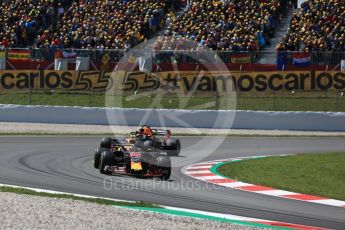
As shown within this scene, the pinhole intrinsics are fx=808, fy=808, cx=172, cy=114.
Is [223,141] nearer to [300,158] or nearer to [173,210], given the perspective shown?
[300,158]

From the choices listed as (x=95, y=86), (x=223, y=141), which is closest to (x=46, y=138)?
(x=223, y=141)

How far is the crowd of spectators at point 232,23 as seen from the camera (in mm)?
31562

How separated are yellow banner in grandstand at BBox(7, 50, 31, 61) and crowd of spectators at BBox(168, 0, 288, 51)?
5.97 m

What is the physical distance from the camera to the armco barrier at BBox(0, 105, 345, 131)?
27281 millimetres

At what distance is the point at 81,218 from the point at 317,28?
22.4m

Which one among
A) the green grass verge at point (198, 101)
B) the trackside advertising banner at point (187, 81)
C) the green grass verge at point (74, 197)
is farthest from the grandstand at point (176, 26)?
the green grass verge at point (74, 197)

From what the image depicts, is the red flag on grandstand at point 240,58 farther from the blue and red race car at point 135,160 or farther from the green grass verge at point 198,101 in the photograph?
the blue and red race car at point 135,160

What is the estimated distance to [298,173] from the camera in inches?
619

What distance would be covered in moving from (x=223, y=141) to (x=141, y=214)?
1383cm

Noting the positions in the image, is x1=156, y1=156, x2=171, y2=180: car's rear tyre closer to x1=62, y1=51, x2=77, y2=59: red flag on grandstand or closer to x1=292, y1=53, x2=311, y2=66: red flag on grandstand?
x1=292, y1=53, x2=311, y2=66: red flag on grandstand

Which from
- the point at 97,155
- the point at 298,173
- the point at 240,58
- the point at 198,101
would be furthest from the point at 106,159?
the point at 240,58

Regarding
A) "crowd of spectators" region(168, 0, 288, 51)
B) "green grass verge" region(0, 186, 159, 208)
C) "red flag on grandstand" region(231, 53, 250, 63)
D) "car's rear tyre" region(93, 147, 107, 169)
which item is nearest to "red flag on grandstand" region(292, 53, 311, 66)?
"red flag on grandstand" region(231, 53, 250, 63)

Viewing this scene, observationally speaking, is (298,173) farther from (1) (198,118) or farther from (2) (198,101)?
(2) (198,101)

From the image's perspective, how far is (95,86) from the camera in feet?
102
